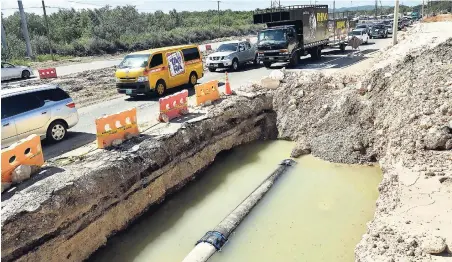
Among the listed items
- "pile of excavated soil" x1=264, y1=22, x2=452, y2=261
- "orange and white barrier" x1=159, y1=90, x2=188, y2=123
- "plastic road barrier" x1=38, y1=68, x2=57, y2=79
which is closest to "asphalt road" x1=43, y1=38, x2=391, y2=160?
"orange and white barrier" x1=159, y1=90, x2=188, y2=123

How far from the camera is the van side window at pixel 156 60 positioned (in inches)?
666

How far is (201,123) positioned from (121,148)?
10.1ft

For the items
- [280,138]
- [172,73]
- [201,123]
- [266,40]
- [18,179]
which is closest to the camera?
[18,179]

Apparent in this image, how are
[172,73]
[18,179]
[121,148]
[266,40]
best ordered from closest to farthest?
1. [18,179]
2. [121,148]
3. [172,73]
4. [266,40]

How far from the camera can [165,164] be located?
410 inches

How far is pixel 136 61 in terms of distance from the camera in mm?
17062

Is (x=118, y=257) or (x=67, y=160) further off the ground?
(x=67, y=160)

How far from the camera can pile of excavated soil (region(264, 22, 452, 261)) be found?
6.69 meters

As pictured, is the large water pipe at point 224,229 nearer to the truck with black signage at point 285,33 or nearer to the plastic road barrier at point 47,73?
the truck with black signage at point 285,33

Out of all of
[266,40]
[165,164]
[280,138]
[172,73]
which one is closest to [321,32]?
[266,40]

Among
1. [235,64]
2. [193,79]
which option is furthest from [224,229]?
[235,64]

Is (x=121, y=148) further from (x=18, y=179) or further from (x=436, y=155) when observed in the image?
(x=436, y=155)

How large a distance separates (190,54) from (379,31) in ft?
103

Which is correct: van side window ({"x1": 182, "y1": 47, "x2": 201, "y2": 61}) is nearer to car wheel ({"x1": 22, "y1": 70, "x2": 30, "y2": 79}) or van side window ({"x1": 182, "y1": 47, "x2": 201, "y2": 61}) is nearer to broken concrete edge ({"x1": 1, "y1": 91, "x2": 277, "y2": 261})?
broken concrete edge ({"x1": 1, "y1": 91, "x2": 277, "y2": 261})
